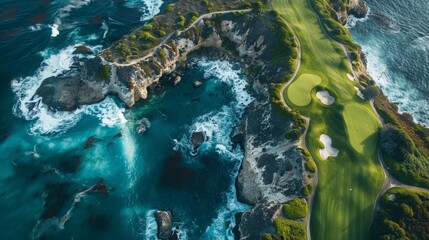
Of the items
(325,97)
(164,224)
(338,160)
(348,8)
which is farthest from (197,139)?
(348,8)

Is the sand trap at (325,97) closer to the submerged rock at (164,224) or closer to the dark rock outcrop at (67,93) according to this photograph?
the submerged rock at (164,224)

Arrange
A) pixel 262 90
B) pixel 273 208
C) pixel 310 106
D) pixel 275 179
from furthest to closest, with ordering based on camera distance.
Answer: pixel 262 90 < pixel 310 106 < pixel 275 179 < pixel 273 208

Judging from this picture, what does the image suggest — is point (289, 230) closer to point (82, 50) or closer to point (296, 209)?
point (296, 209)

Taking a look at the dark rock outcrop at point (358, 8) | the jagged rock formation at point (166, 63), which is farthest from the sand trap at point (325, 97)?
the dark rock outcrop at point (358, 8)

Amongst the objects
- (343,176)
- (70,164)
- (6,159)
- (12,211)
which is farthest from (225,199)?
(6,159)

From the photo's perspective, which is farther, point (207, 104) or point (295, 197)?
point (207, 104)

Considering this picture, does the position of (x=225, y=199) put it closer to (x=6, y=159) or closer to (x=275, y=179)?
(x=275, y=179)
